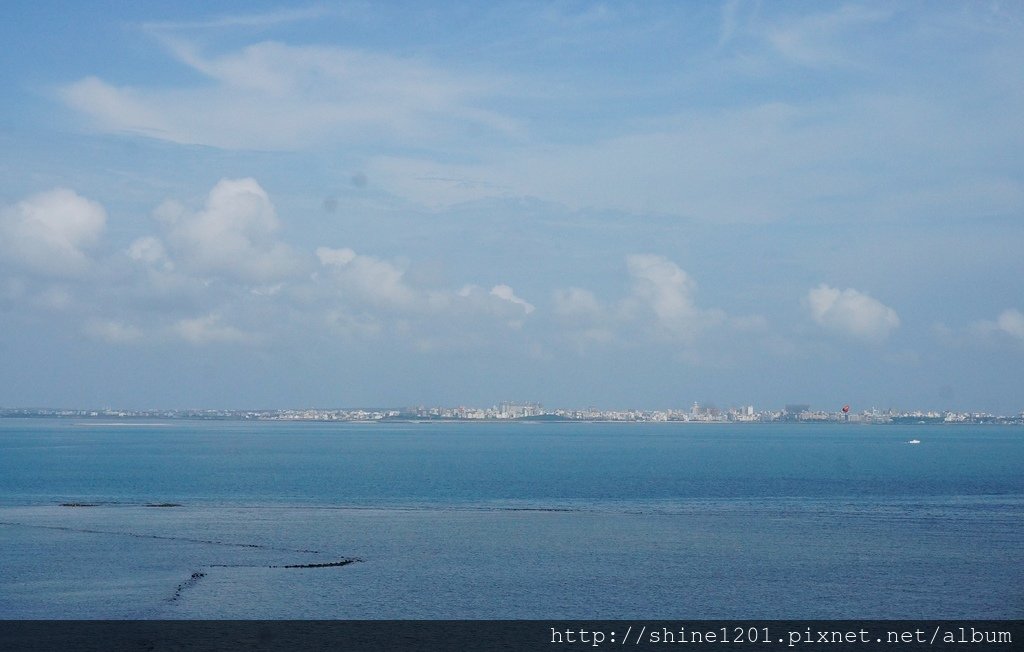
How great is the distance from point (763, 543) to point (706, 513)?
1637 centimetres

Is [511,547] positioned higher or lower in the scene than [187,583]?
lower

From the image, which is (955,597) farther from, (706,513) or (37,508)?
(37,508)

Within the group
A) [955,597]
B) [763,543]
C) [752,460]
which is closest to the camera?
[955,597]

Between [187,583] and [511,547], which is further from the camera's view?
[511,547]

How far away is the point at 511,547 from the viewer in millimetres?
53688

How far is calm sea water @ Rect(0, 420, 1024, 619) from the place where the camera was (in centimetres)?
3853

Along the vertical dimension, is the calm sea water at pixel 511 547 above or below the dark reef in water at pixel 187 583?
below

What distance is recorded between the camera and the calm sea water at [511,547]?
38.5 meters

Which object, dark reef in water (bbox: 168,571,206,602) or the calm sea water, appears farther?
dark reef in water (bbox: 168,571,206,602)

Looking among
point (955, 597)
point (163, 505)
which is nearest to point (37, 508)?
point (163, 505)

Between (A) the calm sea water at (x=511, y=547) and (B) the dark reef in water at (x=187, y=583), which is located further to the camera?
(B) the dark reef in water at (x=187, y=583)
